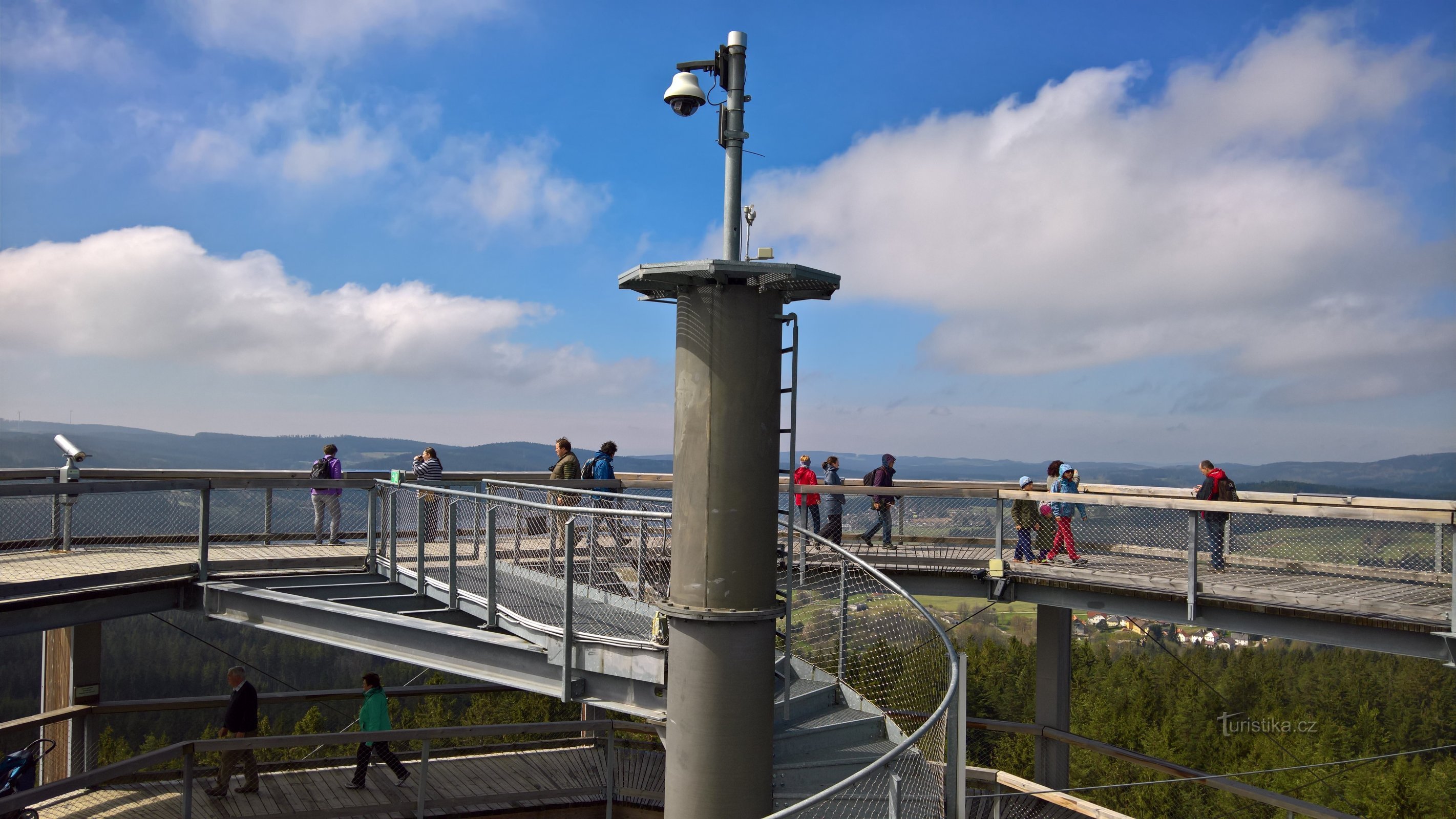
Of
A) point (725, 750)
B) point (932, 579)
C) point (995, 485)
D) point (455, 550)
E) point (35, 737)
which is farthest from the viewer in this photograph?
point (995, 485)

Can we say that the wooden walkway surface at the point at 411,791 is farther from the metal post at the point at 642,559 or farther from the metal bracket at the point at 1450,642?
the metal bracket at the point at 1450,642

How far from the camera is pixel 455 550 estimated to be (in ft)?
30.0

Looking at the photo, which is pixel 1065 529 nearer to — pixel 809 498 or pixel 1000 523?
pixel 1000 523

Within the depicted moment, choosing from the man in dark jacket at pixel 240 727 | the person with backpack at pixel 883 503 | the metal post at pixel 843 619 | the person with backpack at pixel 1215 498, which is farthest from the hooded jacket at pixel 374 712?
the person with backpack at pixel 1215 498

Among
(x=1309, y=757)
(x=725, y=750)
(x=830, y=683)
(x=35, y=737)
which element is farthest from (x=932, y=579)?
(x=1309, y=757)

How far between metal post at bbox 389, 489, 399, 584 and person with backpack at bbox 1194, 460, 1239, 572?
31.1 feet

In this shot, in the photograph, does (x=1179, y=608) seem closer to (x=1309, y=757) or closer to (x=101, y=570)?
(x=101, y=570)

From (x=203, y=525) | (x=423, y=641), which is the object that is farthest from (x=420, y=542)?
(x=203, y=525)

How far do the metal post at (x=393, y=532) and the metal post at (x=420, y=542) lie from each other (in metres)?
0.34

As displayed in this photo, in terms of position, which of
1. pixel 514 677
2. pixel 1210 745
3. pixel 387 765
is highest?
pixel 514 677

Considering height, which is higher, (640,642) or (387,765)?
(640,642)

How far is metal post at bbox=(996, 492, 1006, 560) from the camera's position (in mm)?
12836

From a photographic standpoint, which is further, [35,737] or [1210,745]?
[1210,745]

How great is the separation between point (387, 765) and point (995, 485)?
1014cm
